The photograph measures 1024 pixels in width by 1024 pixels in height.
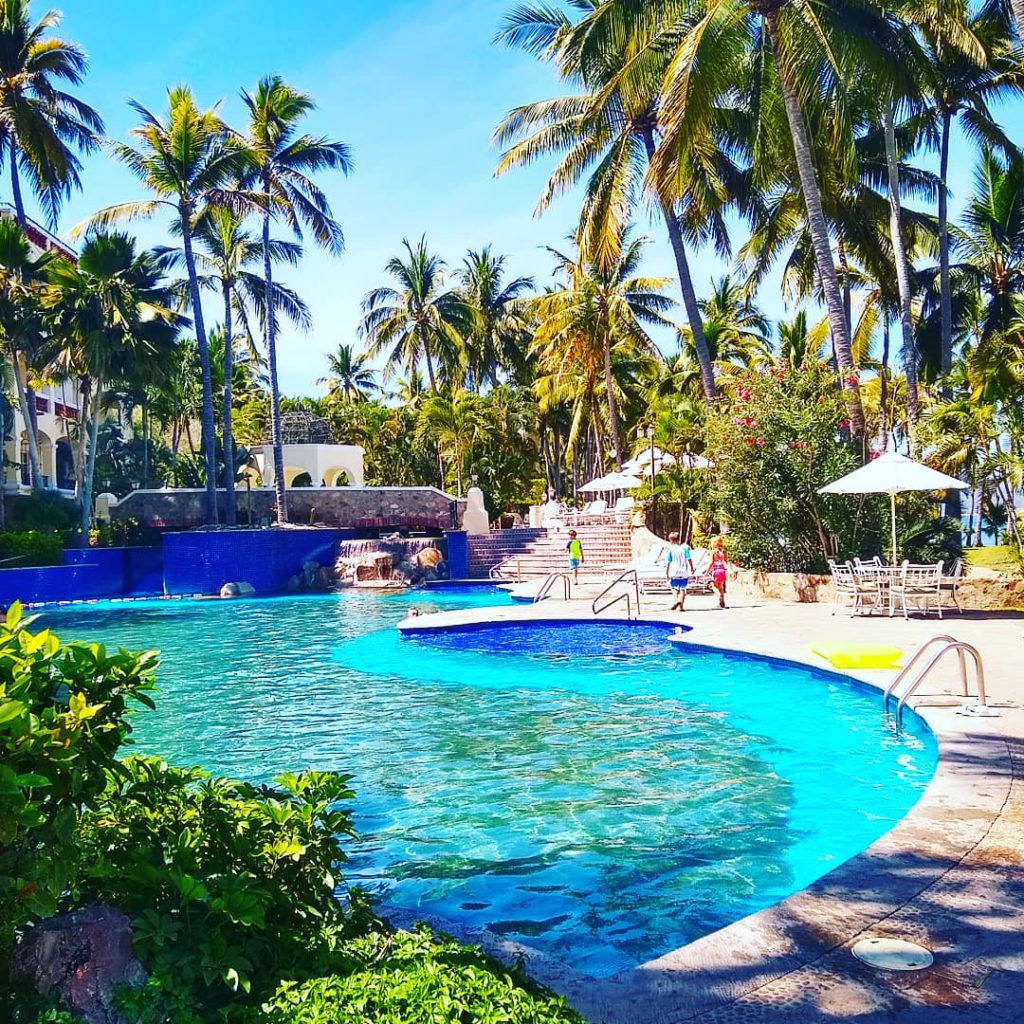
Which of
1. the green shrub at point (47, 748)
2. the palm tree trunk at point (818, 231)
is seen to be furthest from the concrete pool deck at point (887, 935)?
the palm tree trunk at point (818, 231)

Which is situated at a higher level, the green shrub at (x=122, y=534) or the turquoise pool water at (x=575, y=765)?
the green shrub at (x=122, y=534)

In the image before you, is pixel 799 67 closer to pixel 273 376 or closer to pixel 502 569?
pixel 502 569

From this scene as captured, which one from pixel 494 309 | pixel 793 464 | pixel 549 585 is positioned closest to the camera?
pixel 793 464

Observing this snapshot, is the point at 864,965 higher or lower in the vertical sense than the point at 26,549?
lower

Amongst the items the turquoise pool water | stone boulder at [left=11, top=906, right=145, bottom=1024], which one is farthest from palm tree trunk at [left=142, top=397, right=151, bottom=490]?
stone boulder at [left=11, top=906, right=145, bottom=1024]

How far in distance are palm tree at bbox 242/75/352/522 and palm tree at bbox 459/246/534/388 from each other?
12688mm

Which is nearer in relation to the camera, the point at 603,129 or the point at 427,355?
the point at 603,129

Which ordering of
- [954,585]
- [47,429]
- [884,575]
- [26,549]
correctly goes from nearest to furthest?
[954,585] < [884,575] < [26,549] < [47,429]

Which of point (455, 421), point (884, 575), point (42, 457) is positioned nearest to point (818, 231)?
point (884, 575)

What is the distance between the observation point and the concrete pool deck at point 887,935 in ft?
10.3

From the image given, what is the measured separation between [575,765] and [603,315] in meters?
25.9

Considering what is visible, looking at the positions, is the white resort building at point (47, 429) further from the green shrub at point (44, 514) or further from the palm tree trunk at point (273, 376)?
the palm tree trunk at point (273, 376)

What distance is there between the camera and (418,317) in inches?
1718

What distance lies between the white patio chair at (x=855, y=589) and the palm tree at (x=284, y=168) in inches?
921
